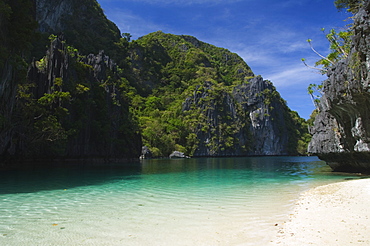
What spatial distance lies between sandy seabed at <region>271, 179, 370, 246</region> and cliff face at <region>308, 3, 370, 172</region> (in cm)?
837

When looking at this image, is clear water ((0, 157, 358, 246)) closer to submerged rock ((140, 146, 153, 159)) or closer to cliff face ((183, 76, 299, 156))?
submerged rock ((140, 146, 153, 159))

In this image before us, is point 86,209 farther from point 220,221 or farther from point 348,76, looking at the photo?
point 348,76

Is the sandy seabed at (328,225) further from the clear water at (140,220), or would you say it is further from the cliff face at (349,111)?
the cliff face at (349,111)

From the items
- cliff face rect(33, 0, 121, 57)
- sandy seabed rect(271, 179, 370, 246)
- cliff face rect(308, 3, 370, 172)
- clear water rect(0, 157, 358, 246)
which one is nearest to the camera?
sandy seabed rect(271, 179, 370, 246)

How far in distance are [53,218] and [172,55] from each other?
147m

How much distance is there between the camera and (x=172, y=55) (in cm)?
14862

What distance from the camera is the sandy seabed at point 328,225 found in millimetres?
4578

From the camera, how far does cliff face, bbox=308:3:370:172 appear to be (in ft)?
45.1

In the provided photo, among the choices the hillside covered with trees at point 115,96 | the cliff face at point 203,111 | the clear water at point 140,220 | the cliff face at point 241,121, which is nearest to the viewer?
the clear water at point 140,220

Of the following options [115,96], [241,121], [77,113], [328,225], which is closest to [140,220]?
[328,225]

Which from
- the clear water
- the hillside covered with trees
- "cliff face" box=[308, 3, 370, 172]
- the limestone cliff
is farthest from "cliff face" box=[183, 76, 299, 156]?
the clear water

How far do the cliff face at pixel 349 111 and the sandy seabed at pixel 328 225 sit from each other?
837 centimetres

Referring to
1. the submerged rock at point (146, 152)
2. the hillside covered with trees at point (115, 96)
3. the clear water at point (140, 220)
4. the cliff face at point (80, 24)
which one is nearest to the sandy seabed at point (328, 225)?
the clear water at point (140, 220)

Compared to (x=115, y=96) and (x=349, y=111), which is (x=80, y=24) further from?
(x=349, y=111)
